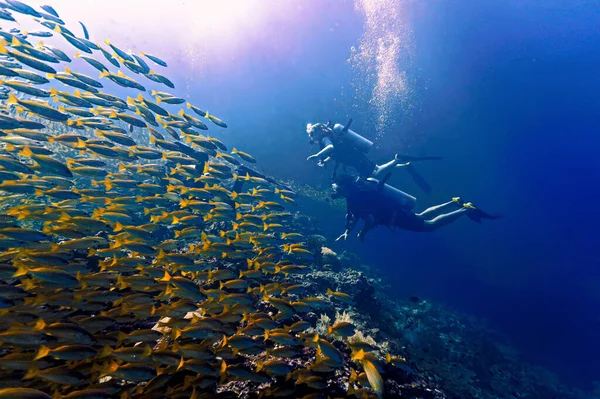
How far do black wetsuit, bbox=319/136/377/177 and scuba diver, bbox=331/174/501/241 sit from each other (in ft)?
7.89

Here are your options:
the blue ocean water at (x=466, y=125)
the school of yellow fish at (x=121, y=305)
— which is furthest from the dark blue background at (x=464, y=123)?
the school of yellow fish at (x=121, y=305)

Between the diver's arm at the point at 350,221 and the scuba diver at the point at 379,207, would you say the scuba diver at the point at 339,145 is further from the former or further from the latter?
the diver's arm at the point at 350,221

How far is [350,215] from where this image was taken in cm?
1242

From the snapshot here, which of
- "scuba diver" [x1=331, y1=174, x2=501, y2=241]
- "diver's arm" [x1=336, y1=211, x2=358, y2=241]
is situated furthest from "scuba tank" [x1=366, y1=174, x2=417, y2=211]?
"diver's arm" [x1=336, y1=211, x2=358, y2=241]

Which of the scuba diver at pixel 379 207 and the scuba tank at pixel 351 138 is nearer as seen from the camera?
the scuba diver at pixel 379 207

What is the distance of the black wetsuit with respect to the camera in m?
13.8

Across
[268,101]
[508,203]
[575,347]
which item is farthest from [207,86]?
[575,347]

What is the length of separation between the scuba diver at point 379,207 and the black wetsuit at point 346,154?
2406 millimetres

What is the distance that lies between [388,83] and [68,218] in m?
48.5

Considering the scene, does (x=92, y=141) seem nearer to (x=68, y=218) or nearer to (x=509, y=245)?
(x=68, y=218)

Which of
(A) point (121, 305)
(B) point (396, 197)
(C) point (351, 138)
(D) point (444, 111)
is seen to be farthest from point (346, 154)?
(D) point (444, 111)

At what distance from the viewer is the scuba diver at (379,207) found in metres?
11.9

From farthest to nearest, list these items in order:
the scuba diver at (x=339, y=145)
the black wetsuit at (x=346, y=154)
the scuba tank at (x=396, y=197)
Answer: the black wetsuit at (x=346, y=154), the scuba diver at (x=339, y=145), the scuba tank at (x=396, y=197)

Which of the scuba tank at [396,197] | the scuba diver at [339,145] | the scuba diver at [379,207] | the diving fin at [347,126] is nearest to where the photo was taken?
the scuba diver at [379,207]
